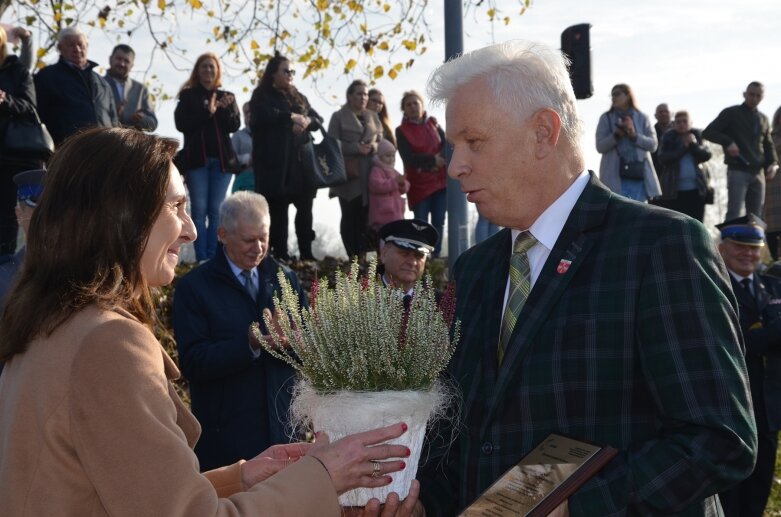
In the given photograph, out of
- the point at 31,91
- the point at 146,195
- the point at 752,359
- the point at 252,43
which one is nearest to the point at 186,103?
the point at 31,91

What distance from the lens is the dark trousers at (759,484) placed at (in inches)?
268

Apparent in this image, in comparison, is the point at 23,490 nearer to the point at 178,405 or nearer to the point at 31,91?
the point at 178,405

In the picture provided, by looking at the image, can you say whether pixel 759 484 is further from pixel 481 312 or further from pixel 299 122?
pixel 299 122

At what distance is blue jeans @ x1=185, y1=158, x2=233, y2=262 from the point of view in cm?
925

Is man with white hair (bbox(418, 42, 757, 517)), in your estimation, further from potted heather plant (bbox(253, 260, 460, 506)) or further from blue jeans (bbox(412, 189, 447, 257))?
blue jeans (bbox(412, 189, 447, 257))

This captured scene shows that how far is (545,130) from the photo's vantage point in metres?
2.77

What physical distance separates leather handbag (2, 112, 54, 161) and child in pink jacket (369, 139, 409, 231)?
3803 mm

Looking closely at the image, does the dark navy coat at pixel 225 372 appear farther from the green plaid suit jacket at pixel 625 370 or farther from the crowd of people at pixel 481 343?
the green plaid suit jacket at pixel 625 370

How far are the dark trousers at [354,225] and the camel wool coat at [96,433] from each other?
8443 mm

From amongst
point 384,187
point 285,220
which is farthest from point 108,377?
point 384,187

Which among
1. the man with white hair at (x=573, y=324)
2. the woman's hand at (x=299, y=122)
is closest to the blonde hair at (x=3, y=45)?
the woman's hand at (x=299, y=122)

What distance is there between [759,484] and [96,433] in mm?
6027

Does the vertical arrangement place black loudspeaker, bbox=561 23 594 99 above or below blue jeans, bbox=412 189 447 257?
above

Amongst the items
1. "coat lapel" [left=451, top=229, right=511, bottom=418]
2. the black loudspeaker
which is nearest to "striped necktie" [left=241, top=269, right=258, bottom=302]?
"coat lapel" [left=451, top=229, right=511, bottom=418]
